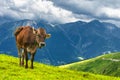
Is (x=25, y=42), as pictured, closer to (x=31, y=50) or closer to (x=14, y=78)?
(x=31, y=50)

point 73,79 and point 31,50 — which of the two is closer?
point 73,79

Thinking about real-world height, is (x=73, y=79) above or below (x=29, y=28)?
below

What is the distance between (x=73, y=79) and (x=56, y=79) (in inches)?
126

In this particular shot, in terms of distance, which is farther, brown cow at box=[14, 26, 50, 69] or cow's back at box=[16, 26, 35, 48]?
cow's back at box=[16, 26, 35, 48]

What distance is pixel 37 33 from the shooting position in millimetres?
38031

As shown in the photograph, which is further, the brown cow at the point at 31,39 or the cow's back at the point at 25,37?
the cow's back at the point at 25,37

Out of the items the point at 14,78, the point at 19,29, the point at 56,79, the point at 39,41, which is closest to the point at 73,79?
the point at 56,79

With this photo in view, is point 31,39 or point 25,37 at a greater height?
point 25,37

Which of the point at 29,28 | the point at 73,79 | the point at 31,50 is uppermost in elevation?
the point at 29,28

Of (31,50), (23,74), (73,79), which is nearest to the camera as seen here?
(23,74)

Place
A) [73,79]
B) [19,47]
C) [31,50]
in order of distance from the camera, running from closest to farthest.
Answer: [73,79] → [31,50] → [19,47]

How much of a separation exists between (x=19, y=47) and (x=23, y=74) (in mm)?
9514

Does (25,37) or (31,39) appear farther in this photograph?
(25,37)

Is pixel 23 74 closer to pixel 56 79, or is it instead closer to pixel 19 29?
pixel 56 79
